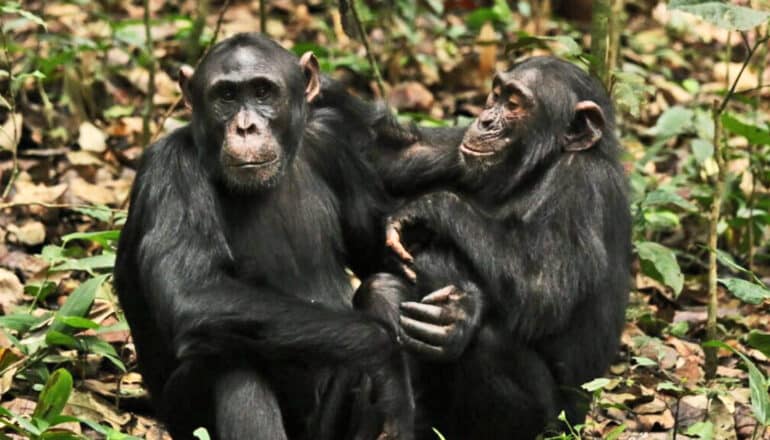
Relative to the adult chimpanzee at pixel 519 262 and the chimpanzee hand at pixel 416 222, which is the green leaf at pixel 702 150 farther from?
the chimpanzee hand at pixel 416 222

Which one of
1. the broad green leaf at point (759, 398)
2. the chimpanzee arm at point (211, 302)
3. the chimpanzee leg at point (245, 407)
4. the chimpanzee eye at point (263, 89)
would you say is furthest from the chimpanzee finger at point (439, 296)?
the broad green leaf at point (759, 398)

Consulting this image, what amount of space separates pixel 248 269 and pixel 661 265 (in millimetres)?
2588

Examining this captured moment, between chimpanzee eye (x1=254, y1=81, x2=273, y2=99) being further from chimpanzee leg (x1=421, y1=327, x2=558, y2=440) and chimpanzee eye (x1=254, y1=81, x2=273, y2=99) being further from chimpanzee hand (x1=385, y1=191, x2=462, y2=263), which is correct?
chimpanzee leg (x1=421, y1=327, x2=558, y2=440)

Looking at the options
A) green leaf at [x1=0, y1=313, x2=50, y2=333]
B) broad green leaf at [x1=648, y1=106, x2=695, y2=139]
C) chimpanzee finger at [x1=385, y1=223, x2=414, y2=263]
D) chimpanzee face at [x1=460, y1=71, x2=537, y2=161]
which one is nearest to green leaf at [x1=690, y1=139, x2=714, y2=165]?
broad green leaf at [x1=648, y1=106, x2=695, y2=139]

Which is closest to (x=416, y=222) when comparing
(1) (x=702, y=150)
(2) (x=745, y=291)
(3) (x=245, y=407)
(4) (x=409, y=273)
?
(4) (x=409, y=273)

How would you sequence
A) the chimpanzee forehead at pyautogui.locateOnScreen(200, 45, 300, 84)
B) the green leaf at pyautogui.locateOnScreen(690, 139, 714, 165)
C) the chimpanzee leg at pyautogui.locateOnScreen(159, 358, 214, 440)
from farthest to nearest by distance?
the green leaf at pyautogui.locateOnScreen(690, 139, 714, 165) → the chimpanzee forehead at pyautogui.locateOnScreen(200, 45, 300, 84) → the chimpanzee leg at pyautogui.locateOnScreen(159, 358, 214, 440)

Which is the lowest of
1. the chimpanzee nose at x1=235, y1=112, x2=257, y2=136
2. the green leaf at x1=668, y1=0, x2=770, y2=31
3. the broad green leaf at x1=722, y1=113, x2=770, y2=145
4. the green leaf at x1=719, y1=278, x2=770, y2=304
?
the green leaf at x1=719, y1=278, x2=770, y2=304

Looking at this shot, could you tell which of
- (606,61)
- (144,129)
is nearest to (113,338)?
(144,129)

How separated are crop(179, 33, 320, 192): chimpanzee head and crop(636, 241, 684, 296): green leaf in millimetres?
2374

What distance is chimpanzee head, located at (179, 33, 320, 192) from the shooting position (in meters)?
6.67

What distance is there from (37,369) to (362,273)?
176 centimetres

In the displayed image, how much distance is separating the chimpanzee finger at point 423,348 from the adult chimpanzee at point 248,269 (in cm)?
9

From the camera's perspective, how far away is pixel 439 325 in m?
6.87

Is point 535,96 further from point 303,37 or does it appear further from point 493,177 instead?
point 303,37
